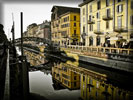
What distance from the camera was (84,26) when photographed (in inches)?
1284

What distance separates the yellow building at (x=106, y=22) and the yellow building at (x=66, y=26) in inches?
223

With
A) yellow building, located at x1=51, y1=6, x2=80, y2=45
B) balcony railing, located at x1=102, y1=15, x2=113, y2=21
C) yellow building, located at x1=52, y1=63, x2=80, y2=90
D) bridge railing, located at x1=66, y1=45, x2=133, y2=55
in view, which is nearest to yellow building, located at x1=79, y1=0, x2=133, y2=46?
balcony railing, located at x1=102, y1=15, x2=113, y2=21

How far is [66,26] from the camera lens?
136ft

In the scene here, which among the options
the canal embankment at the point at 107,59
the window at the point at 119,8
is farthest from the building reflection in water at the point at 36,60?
the window at the point at 119,8

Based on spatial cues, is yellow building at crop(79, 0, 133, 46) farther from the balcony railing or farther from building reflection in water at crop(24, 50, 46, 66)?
building reflection in water at crop(24, 50, 46, 66)

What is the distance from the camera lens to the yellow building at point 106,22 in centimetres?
2094

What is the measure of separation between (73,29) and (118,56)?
1014 inches

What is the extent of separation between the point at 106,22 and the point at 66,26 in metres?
17.8

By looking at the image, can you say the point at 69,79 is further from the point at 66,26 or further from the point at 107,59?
the point at 66,26

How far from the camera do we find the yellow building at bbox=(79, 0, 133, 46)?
20938mm

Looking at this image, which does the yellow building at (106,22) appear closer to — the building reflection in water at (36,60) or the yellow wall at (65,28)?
the yellow wall at (65,28)

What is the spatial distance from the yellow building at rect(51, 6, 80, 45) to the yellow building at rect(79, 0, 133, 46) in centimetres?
566

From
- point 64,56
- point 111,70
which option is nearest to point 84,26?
point 64,56

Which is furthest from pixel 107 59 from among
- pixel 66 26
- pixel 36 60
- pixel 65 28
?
pixel 65 28
